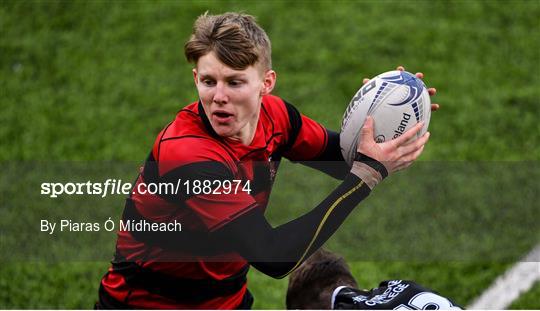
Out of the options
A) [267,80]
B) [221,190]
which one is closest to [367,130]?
[267,80]

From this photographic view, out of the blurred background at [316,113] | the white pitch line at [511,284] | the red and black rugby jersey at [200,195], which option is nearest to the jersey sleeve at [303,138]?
the red and black rugby jersey at [200,195]

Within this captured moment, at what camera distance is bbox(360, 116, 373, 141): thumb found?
14.5 feet

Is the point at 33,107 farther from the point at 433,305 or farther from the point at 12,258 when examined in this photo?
the point at 433,305

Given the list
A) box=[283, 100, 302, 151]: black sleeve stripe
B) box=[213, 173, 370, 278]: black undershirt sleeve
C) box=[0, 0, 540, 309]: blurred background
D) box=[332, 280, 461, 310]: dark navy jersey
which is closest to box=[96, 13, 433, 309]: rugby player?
box=[213, 173, 370, 278]: black undershirt sleeve

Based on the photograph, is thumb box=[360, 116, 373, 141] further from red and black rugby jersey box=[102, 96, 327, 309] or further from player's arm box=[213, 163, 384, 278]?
red and black rugby jersey box=[102, 96, 327, 309]

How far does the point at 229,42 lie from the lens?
4324 mm

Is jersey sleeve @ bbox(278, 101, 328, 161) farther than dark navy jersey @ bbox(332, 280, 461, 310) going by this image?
Yes

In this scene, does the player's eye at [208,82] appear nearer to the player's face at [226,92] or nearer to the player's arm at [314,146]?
the player's face at [226,92]

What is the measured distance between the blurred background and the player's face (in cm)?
263

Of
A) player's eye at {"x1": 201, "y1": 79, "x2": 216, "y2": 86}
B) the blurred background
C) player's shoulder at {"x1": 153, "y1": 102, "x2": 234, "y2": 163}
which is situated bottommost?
the blurred background

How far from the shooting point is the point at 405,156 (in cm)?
441

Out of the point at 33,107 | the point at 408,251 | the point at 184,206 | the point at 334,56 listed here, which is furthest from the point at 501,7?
the point at 184,206

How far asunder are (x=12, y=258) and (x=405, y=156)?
149 inches

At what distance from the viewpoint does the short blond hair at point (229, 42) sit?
4313 mm
